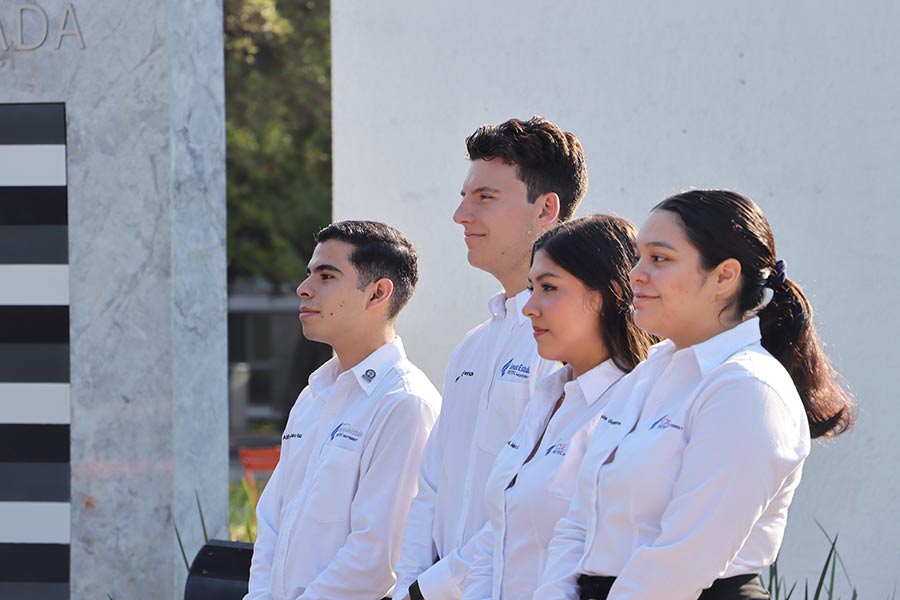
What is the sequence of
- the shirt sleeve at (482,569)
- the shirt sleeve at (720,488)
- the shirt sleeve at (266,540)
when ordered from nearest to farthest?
the shirt sleeve at (720,488), the shirt sleeve at (482,569), the shirt sleeve at (266,540)

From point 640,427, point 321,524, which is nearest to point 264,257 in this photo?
point 321,524

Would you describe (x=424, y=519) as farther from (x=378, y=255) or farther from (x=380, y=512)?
(x=378, y=255)

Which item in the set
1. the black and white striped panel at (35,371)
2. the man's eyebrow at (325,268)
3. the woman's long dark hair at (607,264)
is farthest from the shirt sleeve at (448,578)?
the black and white striped panel at (35,371)

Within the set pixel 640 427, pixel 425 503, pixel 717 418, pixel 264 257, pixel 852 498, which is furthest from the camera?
pixel 264 257

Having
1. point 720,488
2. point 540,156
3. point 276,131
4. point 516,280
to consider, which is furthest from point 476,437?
point 276,131

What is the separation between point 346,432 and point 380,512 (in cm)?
26

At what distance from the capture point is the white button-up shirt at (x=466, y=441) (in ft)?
10.7

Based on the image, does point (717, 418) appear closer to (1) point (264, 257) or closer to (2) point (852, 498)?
(2) point (852, 498)

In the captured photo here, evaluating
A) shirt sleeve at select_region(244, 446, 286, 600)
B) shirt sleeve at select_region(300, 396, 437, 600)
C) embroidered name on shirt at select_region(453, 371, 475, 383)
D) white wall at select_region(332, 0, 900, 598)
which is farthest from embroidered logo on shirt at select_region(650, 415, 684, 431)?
white wall at select_region(332, 0, 900, 598)

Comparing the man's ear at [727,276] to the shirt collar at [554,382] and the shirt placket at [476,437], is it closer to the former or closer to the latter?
the shirt collar at [554,382]

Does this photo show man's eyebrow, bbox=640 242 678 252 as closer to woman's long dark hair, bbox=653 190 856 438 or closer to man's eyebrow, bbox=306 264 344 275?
woman's long dark hair, bbox=653 190 856 438

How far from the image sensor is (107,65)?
4918 millimetres

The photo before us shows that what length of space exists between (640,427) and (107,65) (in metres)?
3.05

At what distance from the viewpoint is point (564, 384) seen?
10.2 feet
